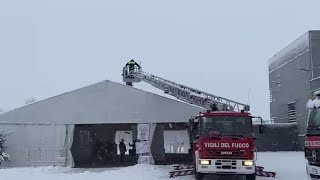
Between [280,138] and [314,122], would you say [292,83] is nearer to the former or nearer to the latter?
[280,138]

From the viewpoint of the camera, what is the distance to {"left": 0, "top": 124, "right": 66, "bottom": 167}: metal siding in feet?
78.0

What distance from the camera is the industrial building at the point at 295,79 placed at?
33.5 meters

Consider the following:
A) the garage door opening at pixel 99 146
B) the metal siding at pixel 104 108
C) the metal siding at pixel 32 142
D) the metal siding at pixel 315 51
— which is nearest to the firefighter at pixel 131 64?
the garage door opening at pixel 99 146

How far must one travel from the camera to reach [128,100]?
2381cm

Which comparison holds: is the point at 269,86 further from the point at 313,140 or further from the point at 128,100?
the point at 313,140

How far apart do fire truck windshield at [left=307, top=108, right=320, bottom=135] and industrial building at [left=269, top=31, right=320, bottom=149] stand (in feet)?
67.7

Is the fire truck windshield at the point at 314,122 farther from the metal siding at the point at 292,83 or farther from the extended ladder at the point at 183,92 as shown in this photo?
the metal siding at the point at 292,83

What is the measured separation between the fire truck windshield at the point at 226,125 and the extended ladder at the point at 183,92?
597 centimetres

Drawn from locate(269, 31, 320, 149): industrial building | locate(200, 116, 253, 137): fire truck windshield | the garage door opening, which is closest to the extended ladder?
the garage door opening

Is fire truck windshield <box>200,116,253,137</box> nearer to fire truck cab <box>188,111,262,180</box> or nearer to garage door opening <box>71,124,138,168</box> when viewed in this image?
fire truck cab <box>188,111,262,180</box>

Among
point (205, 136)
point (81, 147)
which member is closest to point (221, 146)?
point (205, 136)

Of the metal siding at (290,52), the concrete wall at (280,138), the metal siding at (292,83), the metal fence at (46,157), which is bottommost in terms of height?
the metal fence at (46,157)

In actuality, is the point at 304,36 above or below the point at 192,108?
above

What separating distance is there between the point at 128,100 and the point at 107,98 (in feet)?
3.44
